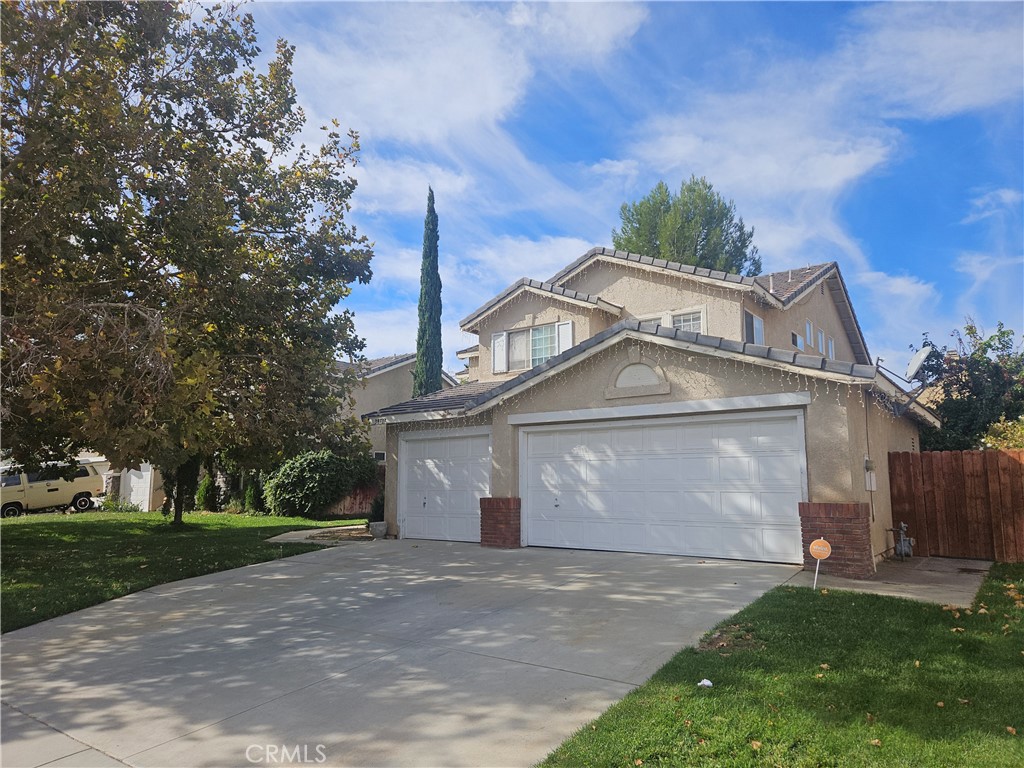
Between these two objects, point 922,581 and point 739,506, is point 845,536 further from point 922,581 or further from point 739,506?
point 739,506

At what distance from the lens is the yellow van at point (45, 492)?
1004 inches

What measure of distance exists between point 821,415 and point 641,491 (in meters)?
3.35

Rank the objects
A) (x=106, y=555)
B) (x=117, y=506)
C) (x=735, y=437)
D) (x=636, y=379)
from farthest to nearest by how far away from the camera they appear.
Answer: (x=117, y=506) → (x=106, y=555) → (x=636, y=379) → (x=735, y=437)

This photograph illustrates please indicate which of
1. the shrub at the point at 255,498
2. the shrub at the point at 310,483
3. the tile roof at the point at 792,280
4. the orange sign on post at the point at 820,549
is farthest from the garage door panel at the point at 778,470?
the shrub at the point at 255,498

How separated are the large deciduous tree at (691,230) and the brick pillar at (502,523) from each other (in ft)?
79.5

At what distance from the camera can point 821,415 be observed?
385 inches

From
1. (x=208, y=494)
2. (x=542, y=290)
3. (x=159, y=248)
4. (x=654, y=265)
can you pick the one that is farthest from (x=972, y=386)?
(x=208, y=494)

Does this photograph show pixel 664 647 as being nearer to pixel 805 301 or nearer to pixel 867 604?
pixel 867 604

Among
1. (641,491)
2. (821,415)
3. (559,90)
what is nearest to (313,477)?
(641,491)

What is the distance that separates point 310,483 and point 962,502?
18.6m

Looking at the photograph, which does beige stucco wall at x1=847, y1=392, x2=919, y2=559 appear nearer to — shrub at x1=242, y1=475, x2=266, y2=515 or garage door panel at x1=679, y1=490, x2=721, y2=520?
garage door panel at x1=679, y1=490, x2=721, y2=520

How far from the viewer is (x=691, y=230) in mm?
34875

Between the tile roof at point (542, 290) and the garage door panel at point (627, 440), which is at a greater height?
the tile roof at point (542, 290)

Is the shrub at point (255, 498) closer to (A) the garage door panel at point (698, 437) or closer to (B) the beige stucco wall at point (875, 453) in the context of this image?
(A) the garage door panel at point (698, 437)
